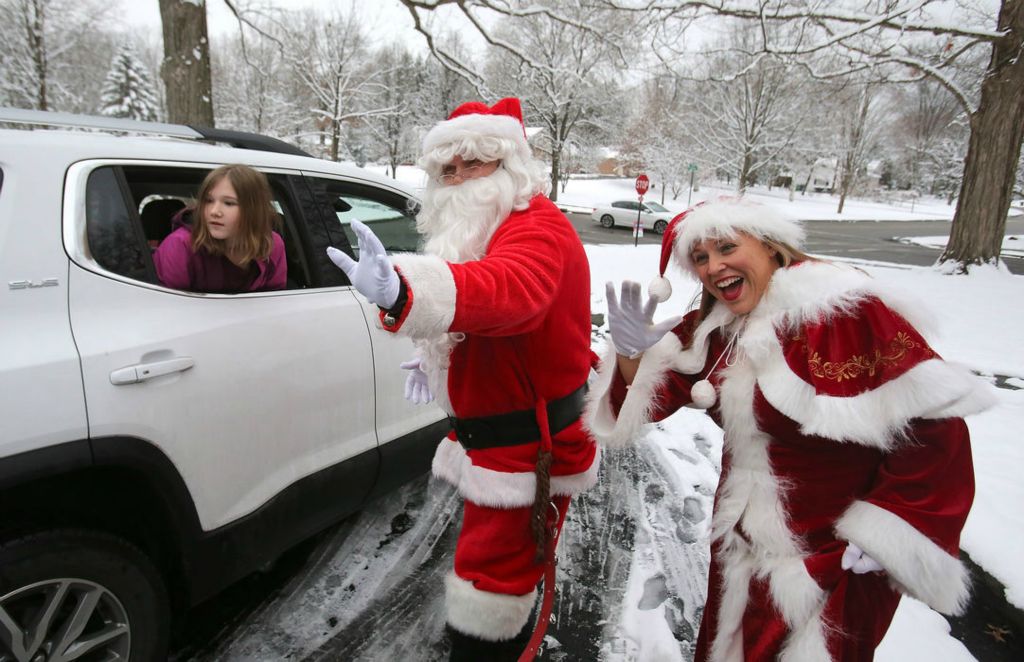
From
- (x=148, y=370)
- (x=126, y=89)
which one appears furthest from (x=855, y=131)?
(x=126, y=89)

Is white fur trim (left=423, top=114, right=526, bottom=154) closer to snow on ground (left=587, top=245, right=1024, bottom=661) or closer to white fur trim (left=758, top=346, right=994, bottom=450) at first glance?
snow on ground (left=587, top=245, right=1024, bottom=661)

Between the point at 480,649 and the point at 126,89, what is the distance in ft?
149

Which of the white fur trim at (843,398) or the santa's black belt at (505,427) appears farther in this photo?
the santa's black belt at (505,427)

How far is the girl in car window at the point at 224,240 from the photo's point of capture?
6.09 ft

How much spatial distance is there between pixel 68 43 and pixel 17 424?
30291 mm

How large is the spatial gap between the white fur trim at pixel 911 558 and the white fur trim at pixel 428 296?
1030 millimetres

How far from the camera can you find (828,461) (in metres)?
1.33

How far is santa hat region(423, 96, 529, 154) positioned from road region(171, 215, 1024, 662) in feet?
5.98

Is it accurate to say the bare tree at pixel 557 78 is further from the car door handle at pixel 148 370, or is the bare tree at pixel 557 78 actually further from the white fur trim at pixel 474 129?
the car door handle at pixel 148 370

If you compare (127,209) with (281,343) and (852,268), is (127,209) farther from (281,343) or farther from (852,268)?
(852,268)

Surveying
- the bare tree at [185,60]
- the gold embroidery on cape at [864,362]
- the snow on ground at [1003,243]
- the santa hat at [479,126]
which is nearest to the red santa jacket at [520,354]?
Result: the santa hat at [479,126]

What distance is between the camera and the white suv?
1.41 metres

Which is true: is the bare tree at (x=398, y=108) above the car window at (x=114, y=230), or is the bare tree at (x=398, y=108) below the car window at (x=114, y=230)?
above

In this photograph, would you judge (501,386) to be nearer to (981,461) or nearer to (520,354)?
(520,354)
